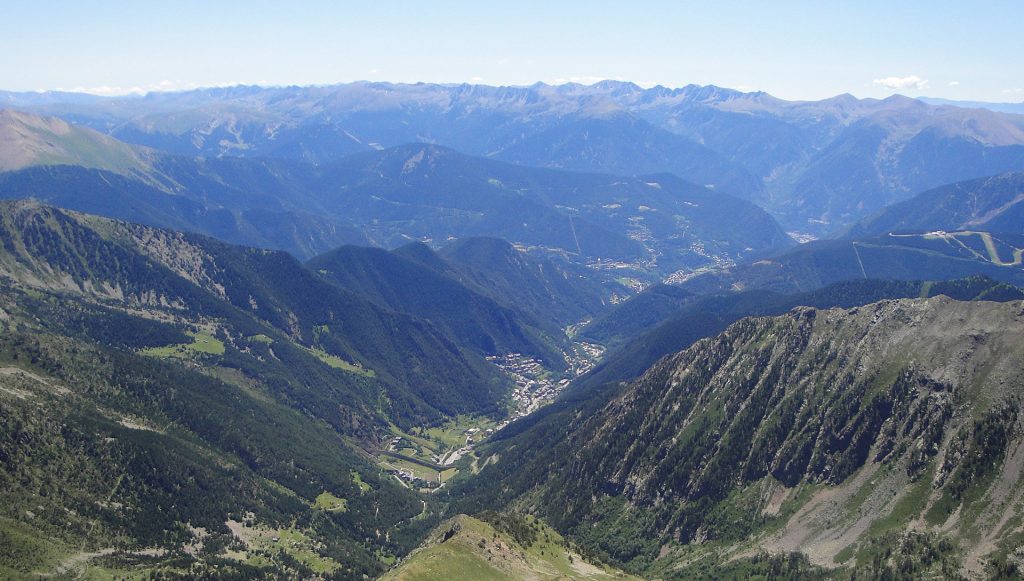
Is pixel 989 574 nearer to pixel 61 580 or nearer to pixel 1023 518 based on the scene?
pixel 1023 518

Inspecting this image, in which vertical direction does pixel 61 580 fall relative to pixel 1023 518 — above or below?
below

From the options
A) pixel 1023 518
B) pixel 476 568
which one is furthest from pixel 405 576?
pixel 1023 518

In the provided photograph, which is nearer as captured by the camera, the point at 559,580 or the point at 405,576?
the point at 405,576

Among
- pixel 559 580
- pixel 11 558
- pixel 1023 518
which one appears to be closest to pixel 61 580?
pixel 11 558

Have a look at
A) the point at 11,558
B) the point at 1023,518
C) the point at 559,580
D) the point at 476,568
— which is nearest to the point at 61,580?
the point at 11,558

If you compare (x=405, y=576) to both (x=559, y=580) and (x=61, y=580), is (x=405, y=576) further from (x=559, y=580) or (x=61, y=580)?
(x=61, y=580)

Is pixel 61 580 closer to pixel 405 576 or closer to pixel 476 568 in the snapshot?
pixel 405 576

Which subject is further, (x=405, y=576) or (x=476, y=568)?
(x=476, y=568)

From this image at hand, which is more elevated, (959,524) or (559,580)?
(959,524)
